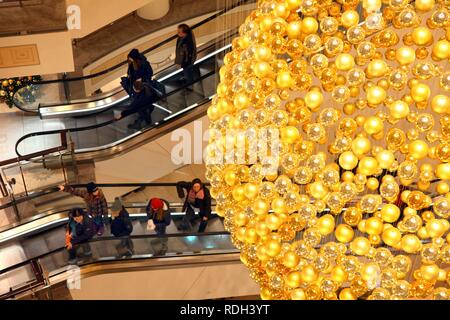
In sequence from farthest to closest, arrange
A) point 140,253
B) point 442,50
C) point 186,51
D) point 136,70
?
point 186,51 → point 136,70 → point 140,253 → point 442,50

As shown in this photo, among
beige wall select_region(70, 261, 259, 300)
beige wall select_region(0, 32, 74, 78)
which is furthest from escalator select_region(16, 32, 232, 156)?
beige wall select_region(70, 261, 259, 300)

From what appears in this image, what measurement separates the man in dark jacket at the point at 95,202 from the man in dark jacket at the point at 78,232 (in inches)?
2.8

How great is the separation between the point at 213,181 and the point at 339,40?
2.83ft

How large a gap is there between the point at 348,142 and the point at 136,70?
612 centimetres

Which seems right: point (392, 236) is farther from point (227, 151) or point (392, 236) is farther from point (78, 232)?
point (78, 232)

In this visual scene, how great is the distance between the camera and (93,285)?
7484 mm

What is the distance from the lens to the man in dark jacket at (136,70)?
8078 mm

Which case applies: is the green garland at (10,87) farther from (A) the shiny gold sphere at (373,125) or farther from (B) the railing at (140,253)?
(A) the shiny gold sphere at (373,125)

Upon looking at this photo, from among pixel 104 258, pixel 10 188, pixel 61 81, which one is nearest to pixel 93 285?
pixel 104 258

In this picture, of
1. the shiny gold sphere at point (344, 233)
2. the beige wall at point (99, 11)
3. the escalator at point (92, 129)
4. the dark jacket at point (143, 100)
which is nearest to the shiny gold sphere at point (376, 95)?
the shiny gold sphere at point (344, 233)

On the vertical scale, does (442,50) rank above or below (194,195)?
above

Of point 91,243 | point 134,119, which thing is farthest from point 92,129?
point 91,243

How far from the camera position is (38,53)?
686cm
